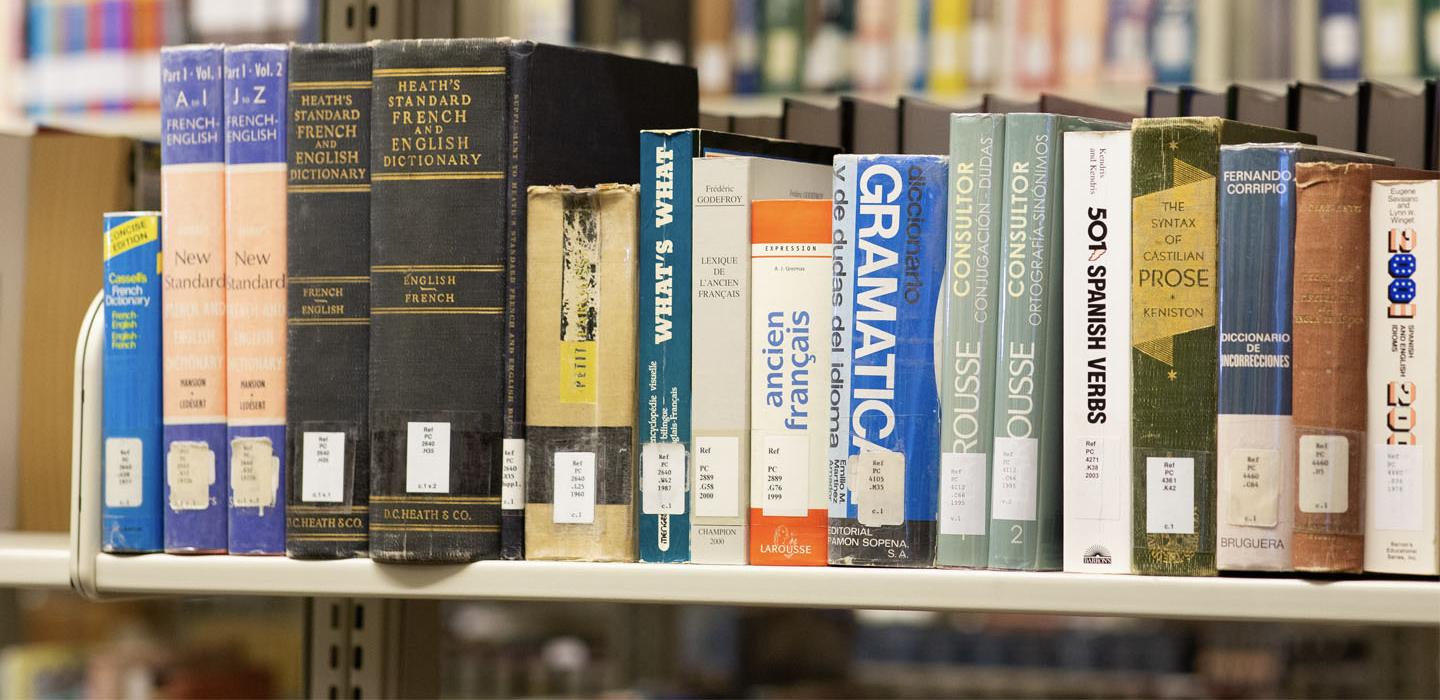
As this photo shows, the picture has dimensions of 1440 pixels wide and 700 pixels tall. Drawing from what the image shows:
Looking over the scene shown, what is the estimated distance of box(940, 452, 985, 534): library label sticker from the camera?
84 cm

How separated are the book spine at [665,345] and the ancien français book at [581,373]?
12 mm

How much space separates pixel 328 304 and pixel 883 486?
410 mm

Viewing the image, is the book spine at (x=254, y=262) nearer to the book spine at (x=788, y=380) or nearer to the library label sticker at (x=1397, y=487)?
the book spine at (x=788, y=380)

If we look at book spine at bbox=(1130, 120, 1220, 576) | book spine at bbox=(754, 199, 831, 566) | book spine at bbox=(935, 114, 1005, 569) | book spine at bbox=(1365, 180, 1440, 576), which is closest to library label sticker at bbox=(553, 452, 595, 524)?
book spine at bbox=(754, 199, 831, 566)

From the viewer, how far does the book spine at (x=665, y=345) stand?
0.88 metres

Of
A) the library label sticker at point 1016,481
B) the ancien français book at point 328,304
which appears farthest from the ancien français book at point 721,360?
the ancien français book at point 328,304

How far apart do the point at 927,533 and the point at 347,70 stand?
20.4 inches

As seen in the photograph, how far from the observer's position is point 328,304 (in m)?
0.94

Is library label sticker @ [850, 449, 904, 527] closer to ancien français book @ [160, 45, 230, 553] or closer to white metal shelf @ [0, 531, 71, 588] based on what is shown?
ancien français book @ [160, 45, 230, 553]

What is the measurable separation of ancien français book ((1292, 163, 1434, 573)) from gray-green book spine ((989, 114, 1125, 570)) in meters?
0.14

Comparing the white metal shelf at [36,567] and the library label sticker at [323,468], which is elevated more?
the library label sticker at [323,468]

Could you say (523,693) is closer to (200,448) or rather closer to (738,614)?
(738,614)

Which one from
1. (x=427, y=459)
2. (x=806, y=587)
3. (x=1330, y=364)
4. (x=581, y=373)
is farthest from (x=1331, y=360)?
(x=427, y=459)

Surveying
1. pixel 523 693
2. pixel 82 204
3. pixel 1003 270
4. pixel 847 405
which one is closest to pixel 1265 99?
pixel 1003 270
